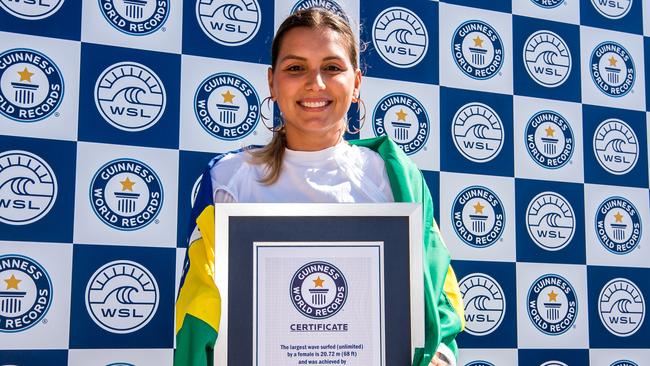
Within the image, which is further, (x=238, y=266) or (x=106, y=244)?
(x=106, y=244)

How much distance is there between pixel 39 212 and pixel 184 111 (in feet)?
1.48

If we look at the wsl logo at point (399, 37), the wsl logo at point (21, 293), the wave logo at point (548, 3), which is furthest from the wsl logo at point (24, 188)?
the wave logo at point (548, 3)

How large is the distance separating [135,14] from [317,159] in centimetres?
85

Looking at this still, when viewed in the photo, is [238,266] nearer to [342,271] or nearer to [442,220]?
[342,271]

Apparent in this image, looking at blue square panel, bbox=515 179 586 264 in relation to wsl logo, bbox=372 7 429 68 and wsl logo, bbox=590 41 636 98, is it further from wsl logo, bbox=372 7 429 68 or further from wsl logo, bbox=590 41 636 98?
wsl logo, bbox=372 7 429 68

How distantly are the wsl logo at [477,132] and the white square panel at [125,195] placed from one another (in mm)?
893

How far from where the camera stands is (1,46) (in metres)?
1.94

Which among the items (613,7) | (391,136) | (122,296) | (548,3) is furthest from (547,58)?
(122,296)

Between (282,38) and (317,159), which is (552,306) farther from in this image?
(282,38)

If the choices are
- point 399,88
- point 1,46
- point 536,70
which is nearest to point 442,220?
point 399,88

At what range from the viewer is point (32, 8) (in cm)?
197

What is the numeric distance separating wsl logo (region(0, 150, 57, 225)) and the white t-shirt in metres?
0.68

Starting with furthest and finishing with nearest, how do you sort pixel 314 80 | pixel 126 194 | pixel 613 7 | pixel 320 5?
pixel 613 7 < pixel 320 5 < pixel 126 194 < pixel 314 80

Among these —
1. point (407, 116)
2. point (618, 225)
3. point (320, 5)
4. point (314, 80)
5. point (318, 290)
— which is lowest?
point (318, 290)
